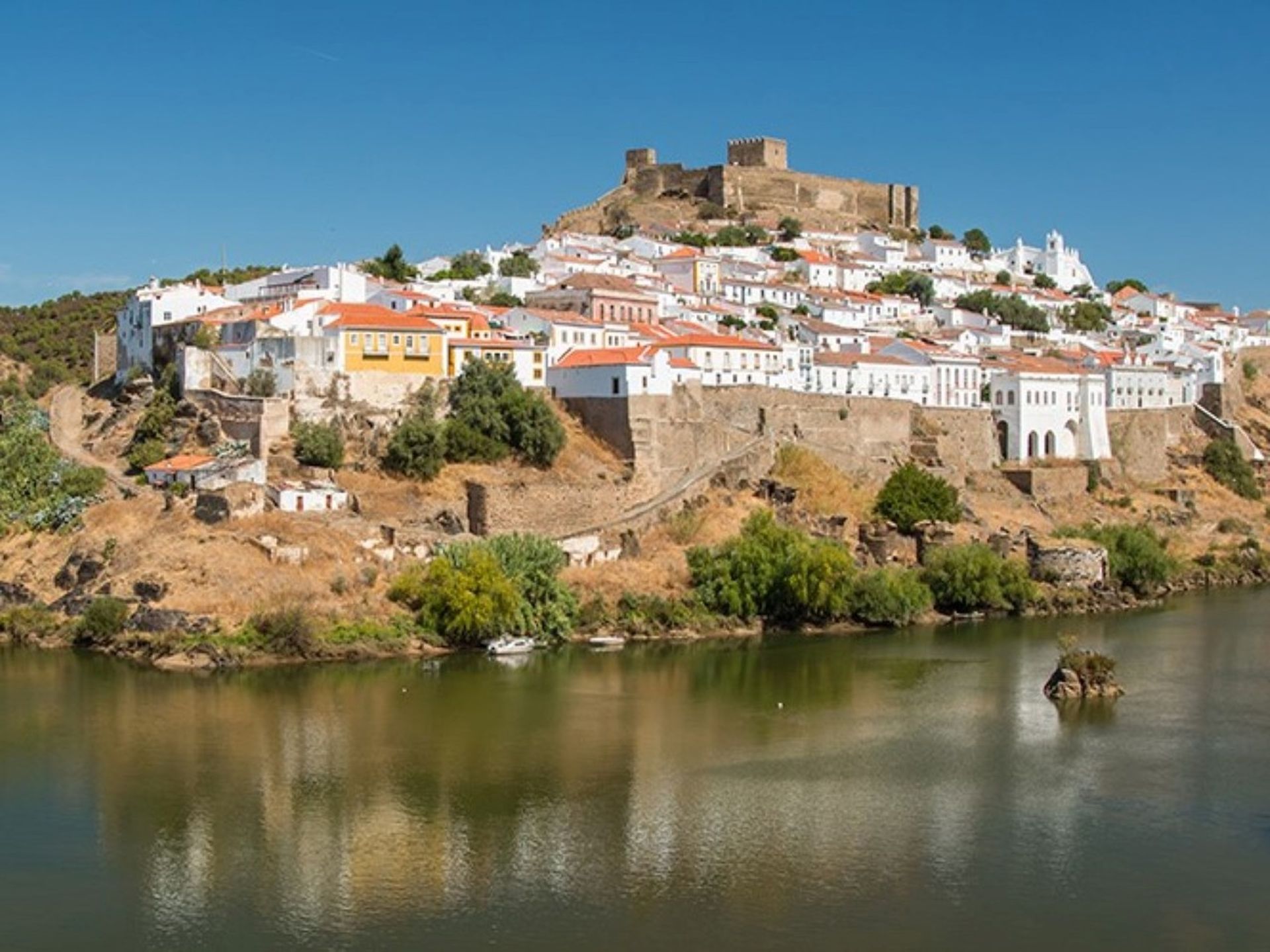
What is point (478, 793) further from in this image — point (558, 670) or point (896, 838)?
point (558, 670)

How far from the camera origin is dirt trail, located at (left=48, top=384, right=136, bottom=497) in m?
27.8

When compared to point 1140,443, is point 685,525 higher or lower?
lower

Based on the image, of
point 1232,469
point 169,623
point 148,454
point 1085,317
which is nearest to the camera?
point 169,623

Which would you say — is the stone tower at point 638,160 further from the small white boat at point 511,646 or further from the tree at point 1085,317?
the small white boat at point 511,646

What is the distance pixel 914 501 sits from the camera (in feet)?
101

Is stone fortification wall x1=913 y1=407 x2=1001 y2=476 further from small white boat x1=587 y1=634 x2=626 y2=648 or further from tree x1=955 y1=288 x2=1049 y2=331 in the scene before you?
tree x1=955 y1=288 x2=1049 y2=331

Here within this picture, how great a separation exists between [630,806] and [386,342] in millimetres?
14194

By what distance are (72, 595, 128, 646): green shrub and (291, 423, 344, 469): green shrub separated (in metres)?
4.32

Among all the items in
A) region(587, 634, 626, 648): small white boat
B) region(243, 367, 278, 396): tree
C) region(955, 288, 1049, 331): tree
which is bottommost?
region(587, 634, 626, 648): small white boat

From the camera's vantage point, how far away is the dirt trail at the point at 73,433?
2783cm

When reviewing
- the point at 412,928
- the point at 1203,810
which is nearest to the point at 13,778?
the point at 412,928

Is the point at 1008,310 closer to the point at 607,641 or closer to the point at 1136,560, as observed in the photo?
the point at 1136,560

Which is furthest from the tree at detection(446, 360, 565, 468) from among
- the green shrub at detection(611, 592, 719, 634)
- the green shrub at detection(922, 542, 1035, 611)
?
the green shrub at detection(922, 542, 1035, 611)

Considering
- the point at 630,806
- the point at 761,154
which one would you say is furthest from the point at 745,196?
the point at 630,806
